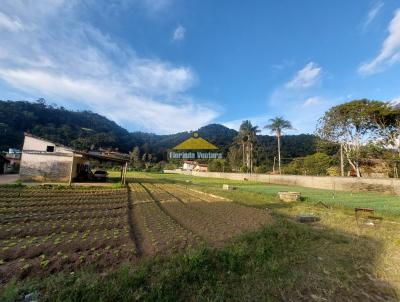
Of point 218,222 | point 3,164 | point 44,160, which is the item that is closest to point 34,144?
point 44,160

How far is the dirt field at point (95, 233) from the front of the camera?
4.50m

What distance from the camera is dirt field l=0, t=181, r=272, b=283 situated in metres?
4.50

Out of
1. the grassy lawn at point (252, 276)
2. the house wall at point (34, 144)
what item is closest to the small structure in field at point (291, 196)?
the grassy lawn at point (252, 276)

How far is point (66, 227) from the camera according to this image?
22.8 ft

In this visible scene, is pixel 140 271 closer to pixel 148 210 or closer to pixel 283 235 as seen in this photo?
pixel 283 235

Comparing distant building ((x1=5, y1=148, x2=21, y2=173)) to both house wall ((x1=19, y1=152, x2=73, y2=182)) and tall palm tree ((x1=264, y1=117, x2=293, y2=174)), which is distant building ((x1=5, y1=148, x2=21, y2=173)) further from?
tall palm tree ((x1=264, y1=117, x2=293, y2=174))

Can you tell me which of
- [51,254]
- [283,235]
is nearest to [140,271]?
[51,254]

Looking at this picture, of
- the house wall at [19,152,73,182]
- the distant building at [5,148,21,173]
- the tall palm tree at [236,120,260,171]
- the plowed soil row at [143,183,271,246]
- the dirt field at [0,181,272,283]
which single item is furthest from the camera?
the tall palm tree at [236,120,260,171]

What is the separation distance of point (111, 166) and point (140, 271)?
75.3m

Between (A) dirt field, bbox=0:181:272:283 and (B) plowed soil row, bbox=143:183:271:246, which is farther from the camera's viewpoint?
(B) plowed soil row, bbox=143:183:271:246

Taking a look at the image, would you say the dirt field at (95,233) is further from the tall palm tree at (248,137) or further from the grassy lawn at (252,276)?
the tall palm tree at (248,137)

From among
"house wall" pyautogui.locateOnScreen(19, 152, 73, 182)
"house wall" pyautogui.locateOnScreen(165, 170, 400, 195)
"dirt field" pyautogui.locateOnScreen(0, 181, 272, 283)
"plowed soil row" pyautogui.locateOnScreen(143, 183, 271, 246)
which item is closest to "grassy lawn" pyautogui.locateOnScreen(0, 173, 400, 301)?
"dirt field" pyautogui.locateOnScreen(0, 181, 272, 283)

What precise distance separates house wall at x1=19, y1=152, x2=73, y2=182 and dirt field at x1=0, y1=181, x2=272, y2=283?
38.1 ft

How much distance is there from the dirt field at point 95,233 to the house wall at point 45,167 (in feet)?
38.1
